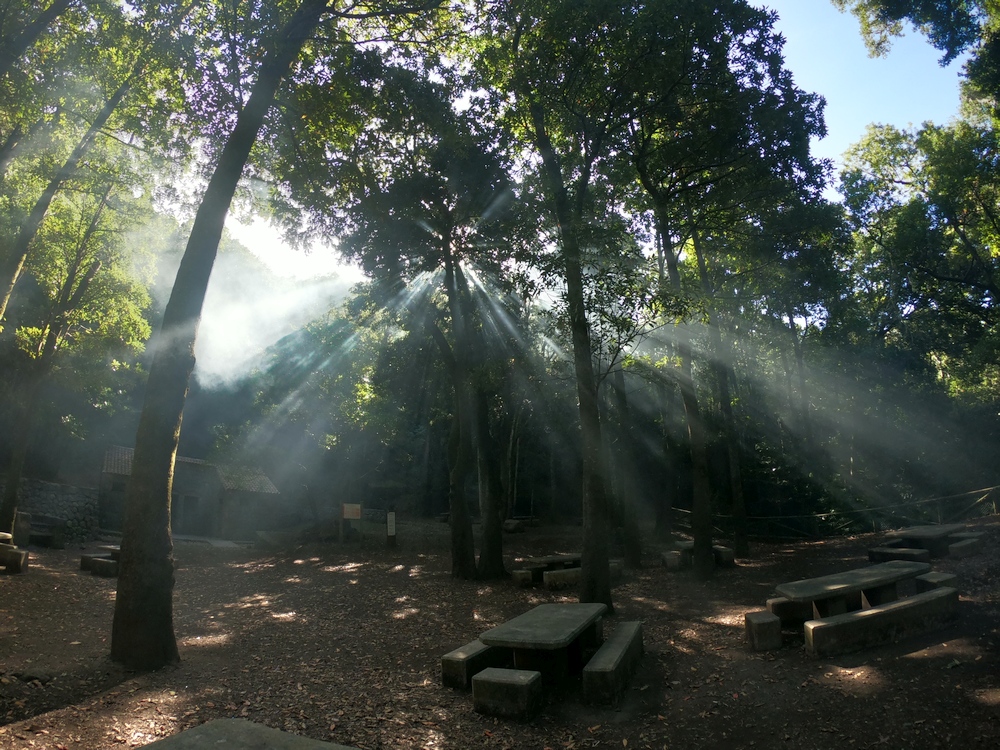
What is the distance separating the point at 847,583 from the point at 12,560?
13606mm

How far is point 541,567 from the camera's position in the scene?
13250mm

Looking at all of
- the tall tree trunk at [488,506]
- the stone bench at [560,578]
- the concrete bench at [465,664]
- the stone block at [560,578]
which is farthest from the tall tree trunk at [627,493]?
the concrete bench at [465,664]

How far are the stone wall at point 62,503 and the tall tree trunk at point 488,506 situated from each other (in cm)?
1482

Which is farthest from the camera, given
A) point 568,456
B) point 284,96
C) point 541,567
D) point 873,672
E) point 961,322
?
point 568,456

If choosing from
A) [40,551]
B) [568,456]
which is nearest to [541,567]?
[40,551]

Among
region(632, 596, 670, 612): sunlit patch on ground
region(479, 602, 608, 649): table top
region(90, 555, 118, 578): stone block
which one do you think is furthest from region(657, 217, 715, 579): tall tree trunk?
region(90, 555, 118, 578): stone block

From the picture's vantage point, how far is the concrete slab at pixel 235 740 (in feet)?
9.93

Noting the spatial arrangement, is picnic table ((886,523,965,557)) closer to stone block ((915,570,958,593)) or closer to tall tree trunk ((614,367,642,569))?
stone block ((915,570,958,593))

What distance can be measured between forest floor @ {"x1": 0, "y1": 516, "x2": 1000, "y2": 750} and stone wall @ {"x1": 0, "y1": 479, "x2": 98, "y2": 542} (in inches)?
501

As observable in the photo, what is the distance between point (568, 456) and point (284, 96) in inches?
846

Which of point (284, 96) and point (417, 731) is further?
point (284, 96)

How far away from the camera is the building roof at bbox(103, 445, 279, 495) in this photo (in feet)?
77.9

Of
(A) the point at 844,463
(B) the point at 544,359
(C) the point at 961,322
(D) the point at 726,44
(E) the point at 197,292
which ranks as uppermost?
(D) the point at 726,44

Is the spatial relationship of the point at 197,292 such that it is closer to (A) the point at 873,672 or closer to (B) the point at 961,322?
(A) the point at 873,672
